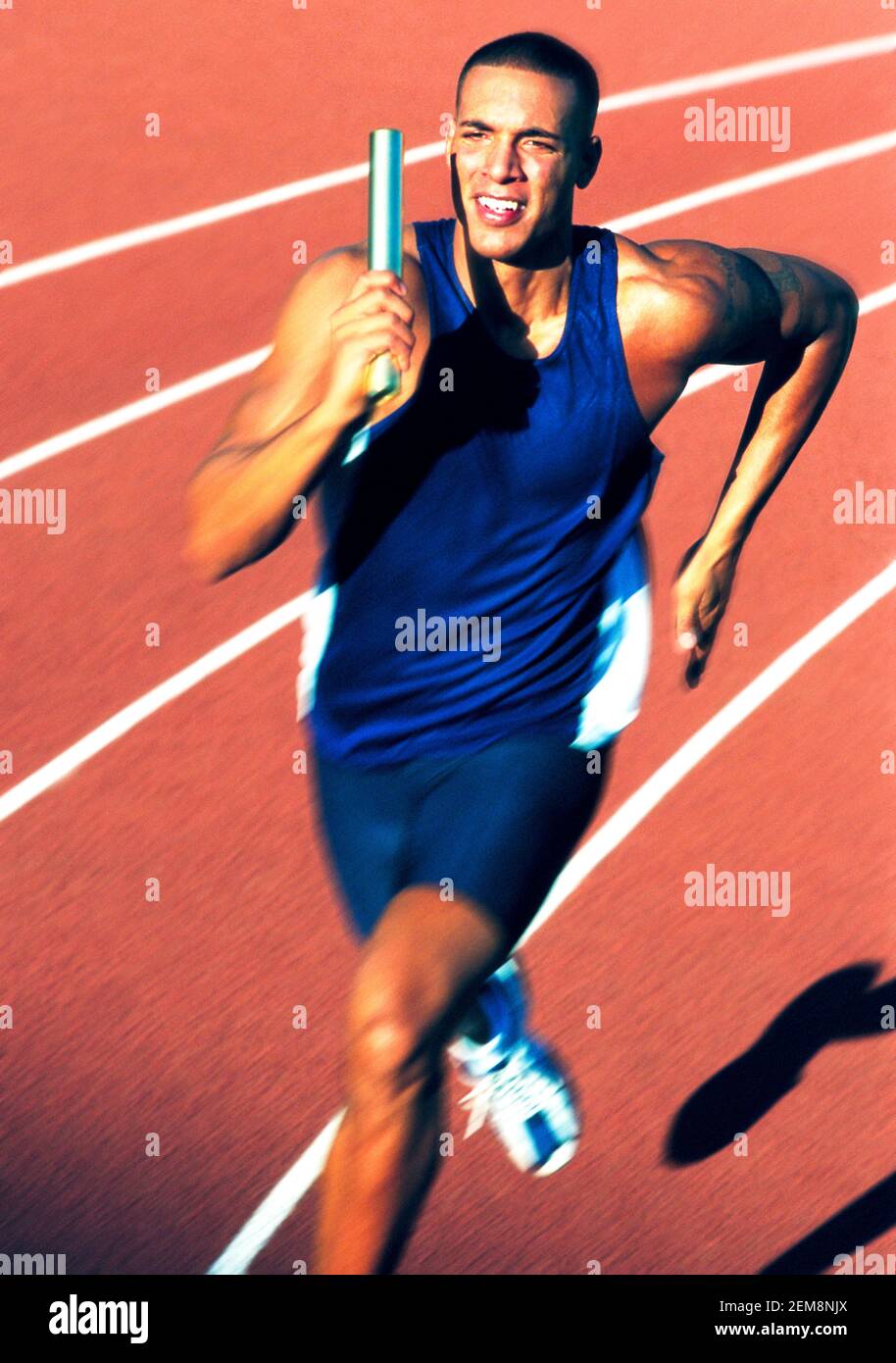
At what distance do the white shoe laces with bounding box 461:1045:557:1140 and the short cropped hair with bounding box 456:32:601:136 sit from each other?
1961 millimetres

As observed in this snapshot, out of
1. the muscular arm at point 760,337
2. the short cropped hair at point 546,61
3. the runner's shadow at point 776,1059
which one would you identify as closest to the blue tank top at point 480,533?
the muscular arm at point 760,337

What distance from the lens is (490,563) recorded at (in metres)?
3.64

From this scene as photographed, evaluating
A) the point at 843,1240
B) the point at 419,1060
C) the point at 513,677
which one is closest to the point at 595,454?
the point at 513,677

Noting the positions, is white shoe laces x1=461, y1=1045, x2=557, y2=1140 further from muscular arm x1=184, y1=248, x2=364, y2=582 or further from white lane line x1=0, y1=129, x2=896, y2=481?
white lane line x1=0, y1=129, x2=896, y2=481

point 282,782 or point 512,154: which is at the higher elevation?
point 512,154

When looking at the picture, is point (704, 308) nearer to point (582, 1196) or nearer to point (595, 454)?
point (595, 454)

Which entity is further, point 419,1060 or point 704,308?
point 704,308

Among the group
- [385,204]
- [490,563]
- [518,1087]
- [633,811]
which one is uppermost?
[385,204]

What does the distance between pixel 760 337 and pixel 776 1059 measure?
188 centimetres

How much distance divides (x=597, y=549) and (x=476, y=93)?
3.09 feet

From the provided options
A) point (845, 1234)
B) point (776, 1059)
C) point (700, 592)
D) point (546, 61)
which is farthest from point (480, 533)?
point (845, 1234)

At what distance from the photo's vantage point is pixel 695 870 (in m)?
4.89

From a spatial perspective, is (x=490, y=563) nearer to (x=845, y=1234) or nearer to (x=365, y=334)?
(x=365, y=334)

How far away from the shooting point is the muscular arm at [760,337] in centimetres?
374
